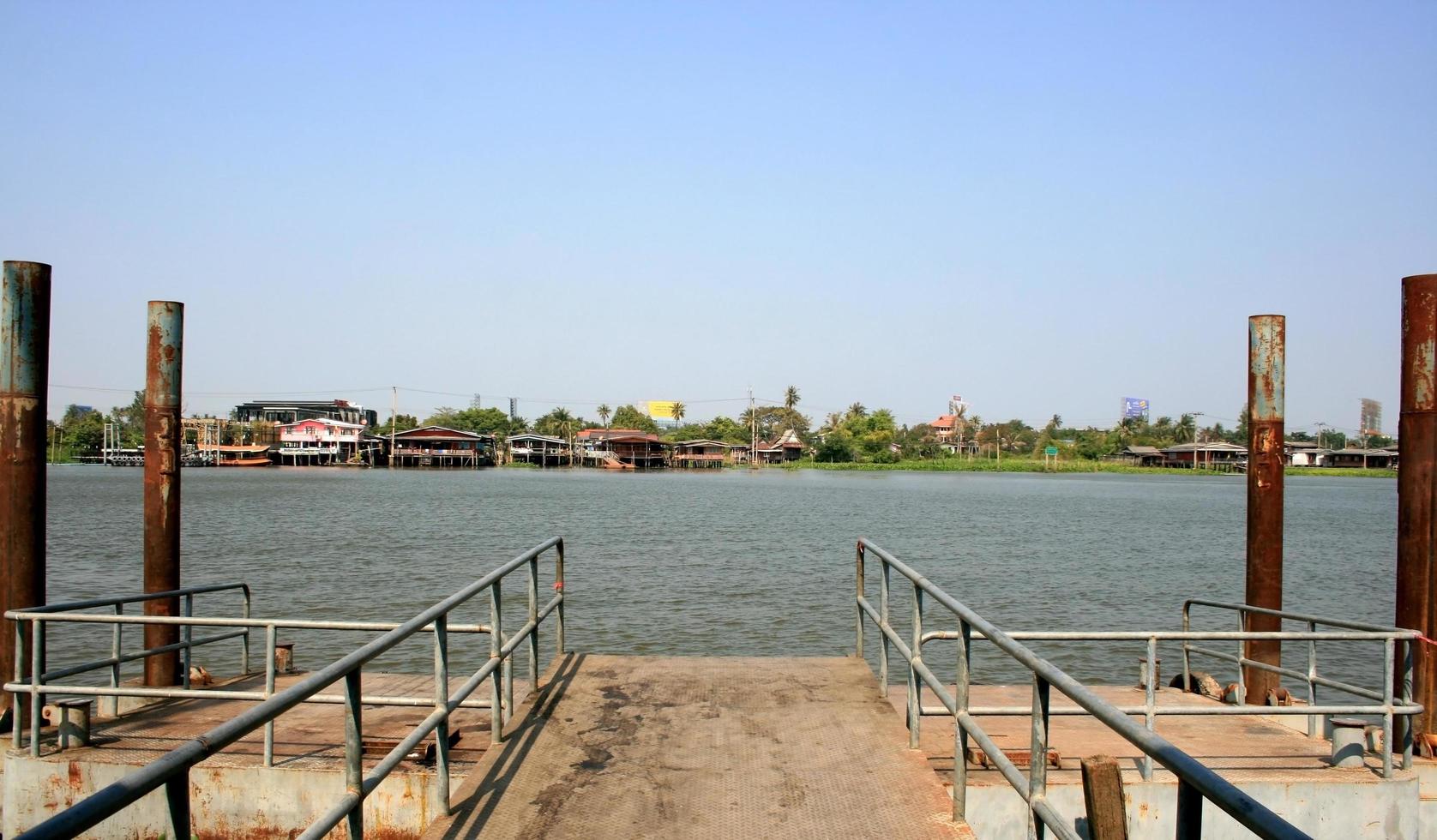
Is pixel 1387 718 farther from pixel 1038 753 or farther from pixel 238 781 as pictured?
pixel 238 781

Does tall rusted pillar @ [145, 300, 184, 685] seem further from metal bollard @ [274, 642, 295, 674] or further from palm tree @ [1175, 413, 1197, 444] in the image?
palm tree @ [1175, 413, 1197, 444]

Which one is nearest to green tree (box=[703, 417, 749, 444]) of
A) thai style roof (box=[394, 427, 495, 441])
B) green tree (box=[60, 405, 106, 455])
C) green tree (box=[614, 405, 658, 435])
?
green tree (box=[614, 405, 658, 435])

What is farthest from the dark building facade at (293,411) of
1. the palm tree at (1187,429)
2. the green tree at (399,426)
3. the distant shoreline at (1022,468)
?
the palm tree at (1187,429)

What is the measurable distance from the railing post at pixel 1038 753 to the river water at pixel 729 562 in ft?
36.7

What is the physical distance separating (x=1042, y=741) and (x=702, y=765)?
2405 mm

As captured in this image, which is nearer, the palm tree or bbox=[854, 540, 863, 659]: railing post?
bbox=[854, 540, 863, 659]: railing post

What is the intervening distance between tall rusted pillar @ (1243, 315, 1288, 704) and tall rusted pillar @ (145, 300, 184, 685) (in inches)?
395

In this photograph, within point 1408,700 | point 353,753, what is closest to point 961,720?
point 353,753

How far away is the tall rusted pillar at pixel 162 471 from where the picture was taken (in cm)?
941

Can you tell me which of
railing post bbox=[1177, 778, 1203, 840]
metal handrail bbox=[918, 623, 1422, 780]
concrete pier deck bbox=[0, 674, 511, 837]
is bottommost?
concrete pier deck bbox=[0, 674, 511, 837]

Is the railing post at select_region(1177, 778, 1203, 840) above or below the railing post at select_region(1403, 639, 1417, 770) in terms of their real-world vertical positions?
above

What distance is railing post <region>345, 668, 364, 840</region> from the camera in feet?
11.7

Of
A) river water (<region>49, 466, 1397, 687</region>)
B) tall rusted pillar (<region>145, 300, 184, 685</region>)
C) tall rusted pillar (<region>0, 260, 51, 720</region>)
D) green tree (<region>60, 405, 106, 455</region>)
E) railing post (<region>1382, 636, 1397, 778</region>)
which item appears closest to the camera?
railing post (<region>1382, 636, 1397, 778</region>)

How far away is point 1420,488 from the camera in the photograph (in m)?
8.12
